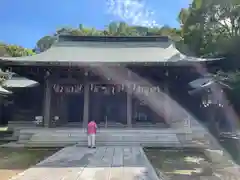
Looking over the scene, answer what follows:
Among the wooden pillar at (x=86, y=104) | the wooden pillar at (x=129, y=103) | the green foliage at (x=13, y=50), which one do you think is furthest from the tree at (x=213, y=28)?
the green foliage at (x=13, y=50)

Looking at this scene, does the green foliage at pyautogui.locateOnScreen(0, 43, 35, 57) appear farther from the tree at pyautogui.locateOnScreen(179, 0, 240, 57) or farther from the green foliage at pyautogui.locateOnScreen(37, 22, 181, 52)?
the tree at pyautogui.locateOnScreen(179, 0, 240, 57)

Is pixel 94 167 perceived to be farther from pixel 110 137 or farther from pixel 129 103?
pixel 129 103

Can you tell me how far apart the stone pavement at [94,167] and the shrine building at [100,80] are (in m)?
5.36

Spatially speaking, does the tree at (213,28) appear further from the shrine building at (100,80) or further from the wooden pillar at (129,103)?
the wooden pillar at (129,103)

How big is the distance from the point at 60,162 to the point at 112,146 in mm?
4283

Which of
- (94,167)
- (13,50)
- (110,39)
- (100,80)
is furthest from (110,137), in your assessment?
(13,50)

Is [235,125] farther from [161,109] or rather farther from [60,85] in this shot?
[60,85]

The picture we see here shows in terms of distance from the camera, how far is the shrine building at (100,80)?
15.6 metres

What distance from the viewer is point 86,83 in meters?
16.5

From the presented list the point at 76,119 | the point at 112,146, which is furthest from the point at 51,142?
the point at 76,119

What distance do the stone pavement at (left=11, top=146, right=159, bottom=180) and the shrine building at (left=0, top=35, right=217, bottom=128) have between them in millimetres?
5362

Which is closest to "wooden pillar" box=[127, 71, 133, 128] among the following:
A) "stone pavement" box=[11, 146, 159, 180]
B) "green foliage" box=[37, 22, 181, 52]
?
"stone pavement" box=[11, 146, 159, 180]

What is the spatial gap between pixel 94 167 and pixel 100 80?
8880mm

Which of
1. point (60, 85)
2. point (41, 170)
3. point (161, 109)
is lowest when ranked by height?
point (41, 170)
